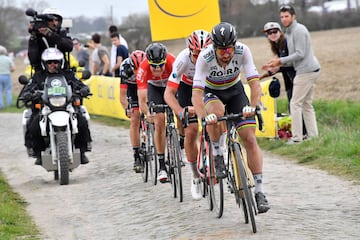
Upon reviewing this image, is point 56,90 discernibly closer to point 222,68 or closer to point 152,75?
point 152,75

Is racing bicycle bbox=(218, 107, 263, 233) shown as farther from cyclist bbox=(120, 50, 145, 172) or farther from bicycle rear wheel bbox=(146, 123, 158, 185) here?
cyclist bbox=(120, 50, 145, 172)

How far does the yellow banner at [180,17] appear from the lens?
1714 cm

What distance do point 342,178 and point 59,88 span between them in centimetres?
414

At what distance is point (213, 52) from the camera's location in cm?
897

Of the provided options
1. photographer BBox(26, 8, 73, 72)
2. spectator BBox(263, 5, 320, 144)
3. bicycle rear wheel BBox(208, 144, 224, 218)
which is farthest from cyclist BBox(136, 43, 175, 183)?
spectator BBox(263, 5, 320, 144)

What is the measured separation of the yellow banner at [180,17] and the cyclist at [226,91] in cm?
773

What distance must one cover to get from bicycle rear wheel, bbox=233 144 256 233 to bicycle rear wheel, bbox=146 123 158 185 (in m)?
3.49

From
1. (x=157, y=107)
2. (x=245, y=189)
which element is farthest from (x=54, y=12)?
(x=245, y=189)

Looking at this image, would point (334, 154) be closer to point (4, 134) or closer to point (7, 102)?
point (4, 134)

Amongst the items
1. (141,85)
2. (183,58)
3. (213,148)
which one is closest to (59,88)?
(141,85)

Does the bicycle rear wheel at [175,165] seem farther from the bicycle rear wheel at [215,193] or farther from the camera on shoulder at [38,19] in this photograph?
the camera on shoulder at [38,19]

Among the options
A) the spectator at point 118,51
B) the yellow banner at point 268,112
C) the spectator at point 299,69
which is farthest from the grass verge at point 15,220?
the spectator at point 118,51

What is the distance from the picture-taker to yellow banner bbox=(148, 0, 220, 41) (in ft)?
56.2

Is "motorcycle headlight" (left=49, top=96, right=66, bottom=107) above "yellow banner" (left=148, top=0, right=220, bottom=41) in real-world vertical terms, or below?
below
